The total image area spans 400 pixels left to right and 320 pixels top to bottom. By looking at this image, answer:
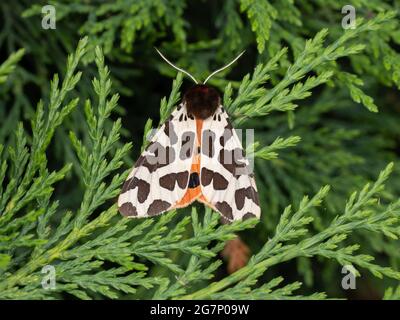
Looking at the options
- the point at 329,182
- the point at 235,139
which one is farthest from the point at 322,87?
the point at 235,139

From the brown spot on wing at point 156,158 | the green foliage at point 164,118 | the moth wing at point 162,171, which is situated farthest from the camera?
the brown spot on wing at point 156,158

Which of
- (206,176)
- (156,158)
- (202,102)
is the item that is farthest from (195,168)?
(202,102)

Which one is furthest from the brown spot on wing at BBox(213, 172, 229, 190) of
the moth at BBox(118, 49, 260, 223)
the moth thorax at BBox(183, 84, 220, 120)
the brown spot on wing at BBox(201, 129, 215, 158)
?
the moth thorax at BBox(183, 84, 220, 120)

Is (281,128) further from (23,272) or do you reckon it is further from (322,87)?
(23,272)

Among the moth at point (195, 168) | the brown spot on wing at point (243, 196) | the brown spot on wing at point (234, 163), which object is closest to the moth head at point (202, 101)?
the moth at point (195, 168)

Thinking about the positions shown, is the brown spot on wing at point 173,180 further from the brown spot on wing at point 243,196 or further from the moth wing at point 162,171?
the brown spot on wing at point 243,196

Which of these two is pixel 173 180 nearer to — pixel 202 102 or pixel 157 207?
pixel 157 207

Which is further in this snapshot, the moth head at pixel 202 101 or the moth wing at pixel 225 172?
the moth head at pixel 202 101
